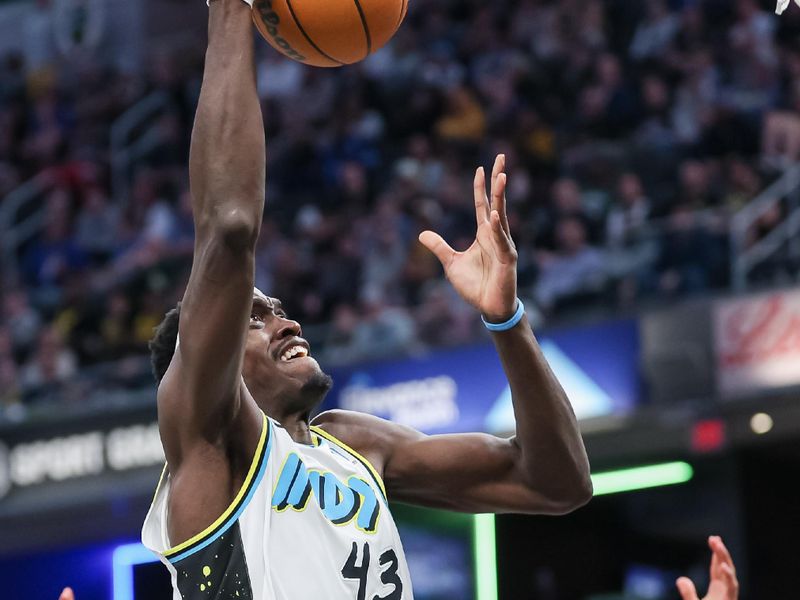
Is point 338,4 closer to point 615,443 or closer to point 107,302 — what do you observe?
point 615,443

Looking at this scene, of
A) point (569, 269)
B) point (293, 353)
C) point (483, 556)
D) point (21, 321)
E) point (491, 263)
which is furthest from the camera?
point (21, 321)

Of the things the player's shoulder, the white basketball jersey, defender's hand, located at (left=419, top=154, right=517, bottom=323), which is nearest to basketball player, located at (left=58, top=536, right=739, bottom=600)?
the white basketball jersey

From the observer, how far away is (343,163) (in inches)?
495

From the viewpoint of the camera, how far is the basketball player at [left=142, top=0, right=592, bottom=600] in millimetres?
3219

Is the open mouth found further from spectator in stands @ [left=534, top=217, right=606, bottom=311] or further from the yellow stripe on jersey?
spectator in stands @ [left=534, top=217, right=606, bottom=311]

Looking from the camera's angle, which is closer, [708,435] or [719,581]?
[719,581]

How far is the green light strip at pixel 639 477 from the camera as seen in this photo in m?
9.09

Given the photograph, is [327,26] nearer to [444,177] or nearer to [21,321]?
[444,177]

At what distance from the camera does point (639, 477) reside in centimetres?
923

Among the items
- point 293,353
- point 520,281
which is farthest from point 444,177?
point 293,353

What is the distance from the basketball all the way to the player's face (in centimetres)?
65

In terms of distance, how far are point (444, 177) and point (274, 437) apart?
25.7 ft

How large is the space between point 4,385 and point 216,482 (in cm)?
809

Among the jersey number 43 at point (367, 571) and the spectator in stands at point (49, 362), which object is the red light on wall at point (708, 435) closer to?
the spectator in stands at point (49, 362)
